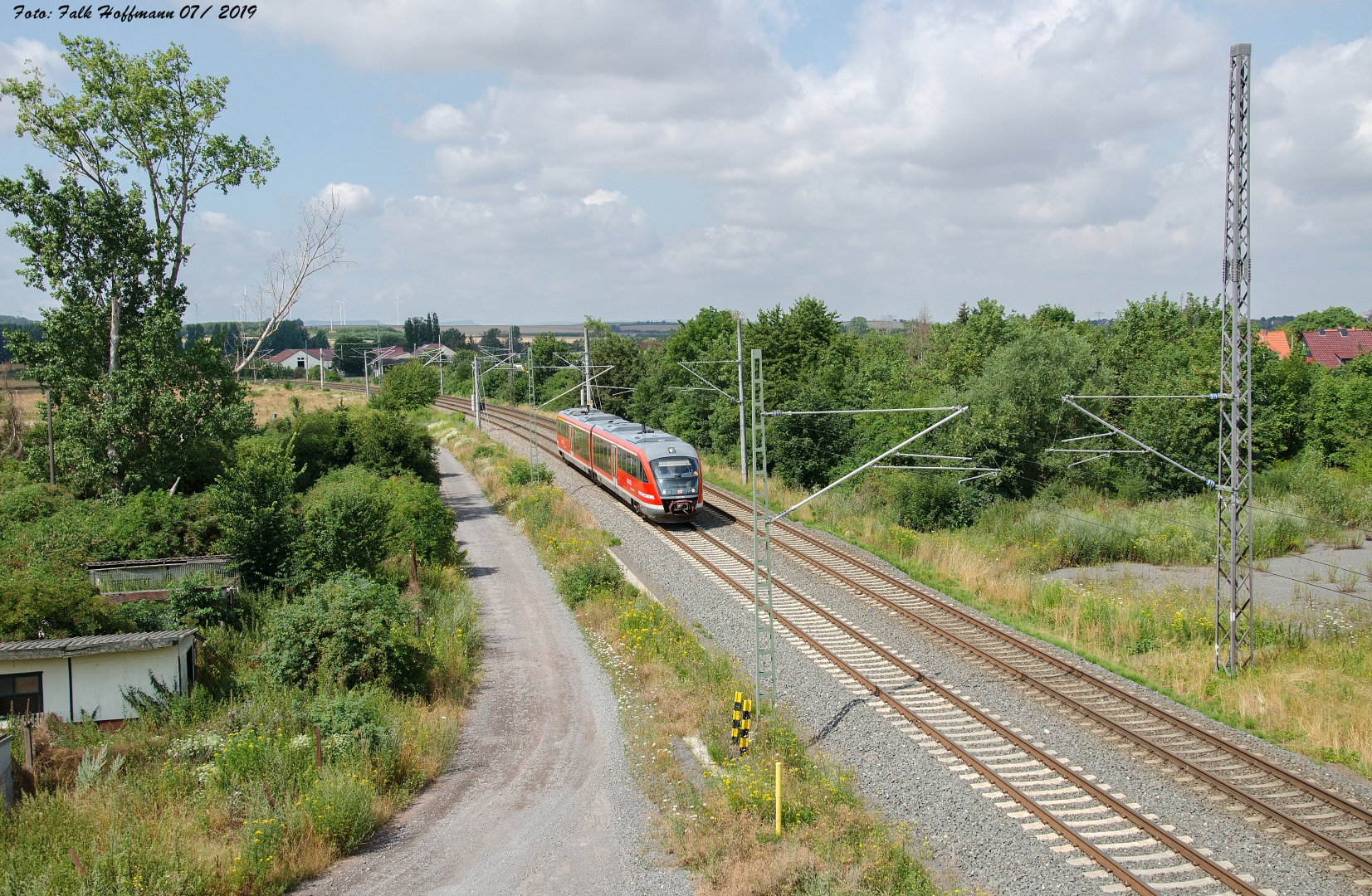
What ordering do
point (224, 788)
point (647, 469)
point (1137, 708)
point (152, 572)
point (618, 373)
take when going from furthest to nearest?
point (618, 373) < point (647, 469) < point (152, 572) < point (1137, 708) < point (224, 788)

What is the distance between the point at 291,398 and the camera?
217 ft

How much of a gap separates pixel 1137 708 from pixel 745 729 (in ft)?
21.8

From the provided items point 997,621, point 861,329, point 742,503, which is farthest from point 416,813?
point 861,329

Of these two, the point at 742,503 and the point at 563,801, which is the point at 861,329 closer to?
the point at 742,503

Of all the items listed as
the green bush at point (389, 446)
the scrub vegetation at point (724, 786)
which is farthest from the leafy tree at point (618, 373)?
the scrub vegetation at point (724, 786)

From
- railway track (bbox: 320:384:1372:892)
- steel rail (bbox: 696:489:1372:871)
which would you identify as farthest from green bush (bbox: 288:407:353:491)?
steel rail (bbox: 696:489:1372:871)

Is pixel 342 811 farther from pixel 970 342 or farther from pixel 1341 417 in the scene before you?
pixel 970 342

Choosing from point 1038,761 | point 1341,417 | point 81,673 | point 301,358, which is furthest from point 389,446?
point 301,358

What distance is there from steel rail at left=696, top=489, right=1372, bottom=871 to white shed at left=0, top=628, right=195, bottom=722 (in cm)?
1403

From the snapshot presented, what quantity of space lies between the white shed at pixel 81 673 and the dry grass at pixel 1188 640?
54.1 feet

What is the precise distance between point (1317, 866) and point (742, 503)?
74.5 feet

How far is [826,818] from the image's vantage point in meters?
10.0

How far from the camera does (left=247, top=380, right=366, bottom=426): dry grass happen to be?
60094 millimetres

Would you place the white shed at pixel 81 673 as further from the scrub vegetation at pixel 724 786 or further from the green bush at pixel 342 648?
the scrub vegetation at pixel 724 786
